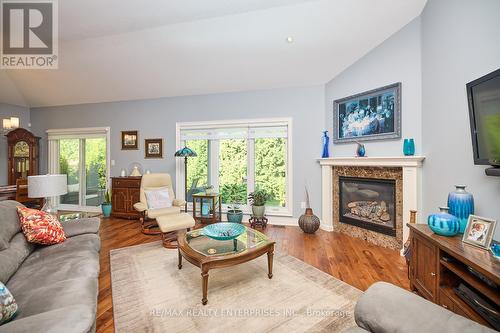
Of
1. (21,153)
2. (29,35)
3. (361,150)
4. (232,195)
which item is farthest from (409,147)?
(21,153)

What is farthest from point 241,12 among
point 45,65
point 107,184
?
point 107,184

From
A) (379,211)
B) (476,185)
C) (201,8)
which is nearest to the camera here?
(476,185)

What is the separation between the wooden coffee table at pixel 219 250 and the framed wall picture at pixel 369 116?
90.8 inches

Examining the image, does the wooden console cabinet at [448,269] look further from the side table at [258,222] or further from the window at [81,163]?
the window at [81,163]

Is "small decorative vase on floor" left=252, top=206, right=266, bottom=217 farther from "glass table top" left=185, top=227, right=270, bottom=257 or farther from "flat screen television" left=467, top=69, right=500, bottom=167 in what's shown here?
"flat screen television" left=467, top=69, right=500, bottom=167

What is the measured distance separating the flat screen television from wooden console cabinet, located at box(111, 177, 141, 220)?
4890 mm

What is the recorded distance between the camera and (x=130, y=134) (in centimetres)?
496

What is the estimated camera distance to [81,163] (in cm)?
537

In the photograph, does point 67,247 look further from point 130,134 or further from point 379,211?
point 379,211

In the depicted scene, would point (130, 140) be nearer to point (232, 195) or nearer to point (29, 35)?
point (29, 35)

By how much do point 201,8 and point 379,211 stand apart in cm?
374

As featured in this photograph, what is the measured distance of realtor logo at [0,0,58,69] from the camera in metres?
2.85

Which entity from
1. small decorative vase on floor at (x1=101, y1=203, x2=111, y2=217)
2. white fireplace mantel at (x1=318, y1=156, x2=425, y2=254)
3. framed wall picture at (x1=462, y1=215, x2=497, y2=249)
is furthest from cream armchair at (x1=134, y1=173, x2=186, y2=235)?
framed wall picture at (x1=462, y1=215, x2=497, y2=249)

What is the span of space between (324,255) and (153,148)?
13.1 ft
